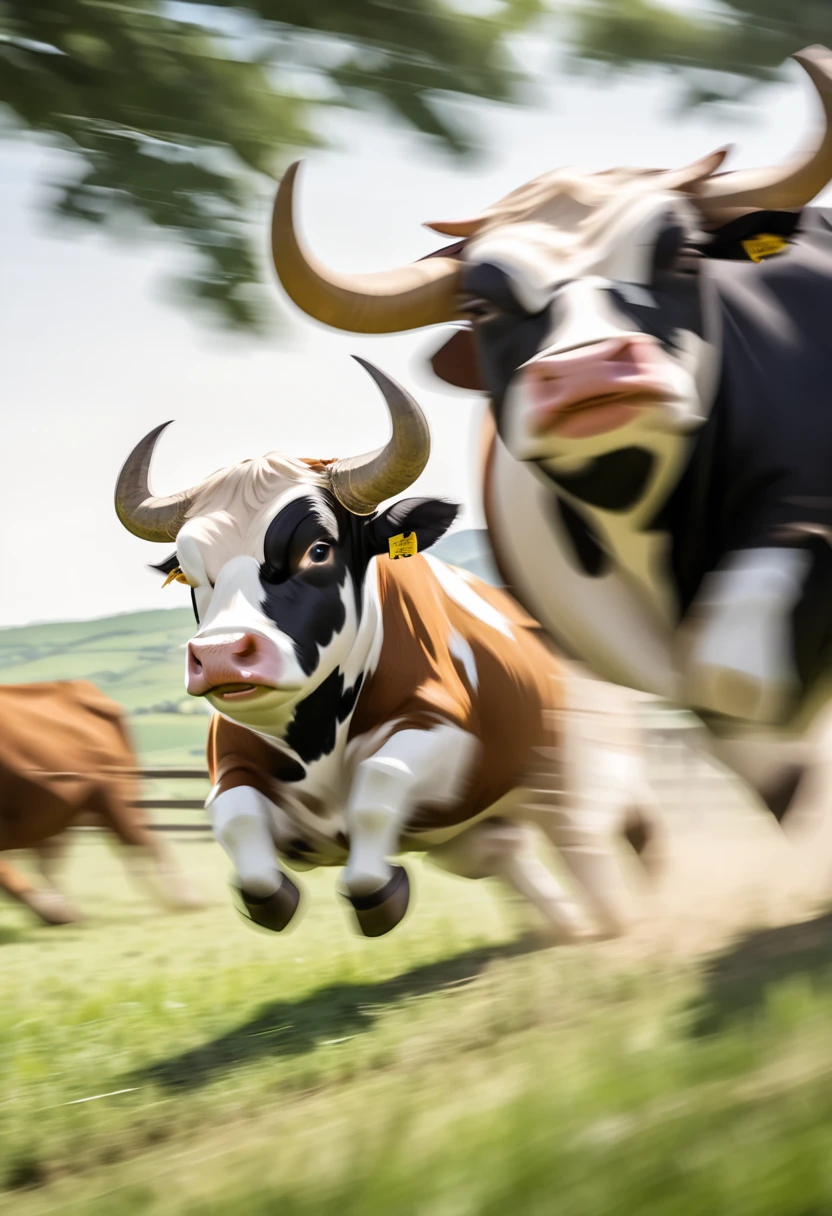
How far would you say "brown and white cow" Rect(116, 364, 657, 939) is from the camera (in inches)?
117

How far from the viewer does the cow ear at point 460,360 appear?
9.11 ft

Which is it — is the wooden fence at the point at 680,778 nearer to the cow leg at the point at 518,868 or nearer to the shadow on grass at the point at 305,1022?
the cow leg at the point at 518,868

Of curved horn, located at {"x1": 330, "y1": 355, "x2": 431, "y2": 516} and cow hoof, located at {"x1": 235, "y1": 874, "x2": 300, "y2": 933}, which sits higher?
curved horn, located at {"x1": 330, "y1": 355, "x2": 431, "y2": 516}

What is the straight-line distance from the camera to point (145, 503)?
3.54 m

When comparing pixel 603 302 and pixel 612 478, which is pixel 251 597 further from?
pixel 603 302

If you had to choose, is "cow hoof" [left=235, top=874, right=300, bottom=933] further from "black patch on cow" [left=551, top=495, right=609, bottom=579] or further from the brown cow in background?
the brown cow in background

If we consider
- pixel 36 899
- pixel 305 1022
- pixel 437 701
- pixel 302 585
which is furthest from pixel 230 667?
pixel 36 899

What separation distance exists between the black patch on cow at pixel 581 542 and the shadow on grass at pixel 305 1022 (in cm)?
104

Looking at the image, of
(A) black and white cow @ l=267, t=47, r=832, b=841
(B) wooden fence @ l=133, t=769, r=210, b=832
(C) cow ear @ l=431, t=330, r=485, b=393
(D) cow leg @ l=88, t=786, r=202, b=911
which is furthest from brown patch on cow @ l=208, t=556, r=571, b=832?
(B) wooden fence @ l=133, t=769, r=210, b=832

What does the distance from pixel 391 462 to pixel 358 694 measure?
572 mm

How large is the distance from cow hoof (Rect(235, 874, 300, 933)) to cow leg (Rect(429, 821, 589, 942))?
565 mm

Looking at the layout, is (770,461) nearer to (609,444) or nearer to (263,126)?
(609,444)

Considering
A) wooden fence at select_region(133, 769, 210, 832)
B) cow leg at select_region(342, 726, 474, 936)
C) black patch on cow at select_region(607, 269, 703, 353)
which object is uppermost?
black patch on cow at select_region(607, 269, 703, 353)

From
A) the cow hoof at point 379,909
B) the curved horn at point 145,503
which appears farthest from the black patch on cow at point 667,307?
the curved horn at point 145,503
